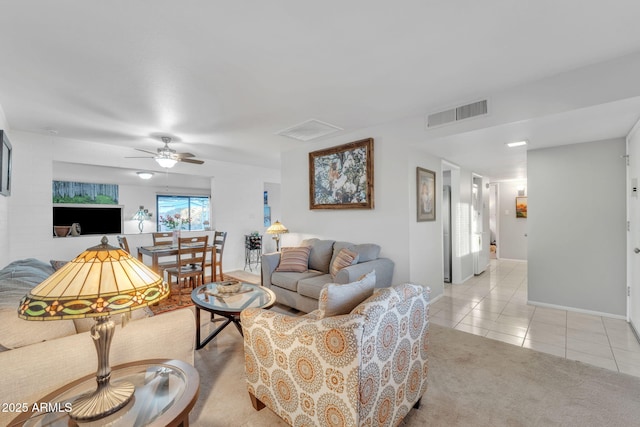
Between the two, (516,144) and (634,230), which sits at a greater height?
(516,144)

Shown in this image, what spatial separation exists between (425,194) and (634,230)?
211 centimetres

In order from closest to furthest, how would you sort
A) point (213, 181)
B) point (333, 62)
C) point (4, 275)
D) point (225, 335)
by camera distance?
point (4, 275) < point (333, 62) < point (225, 335) < point (213, 181)

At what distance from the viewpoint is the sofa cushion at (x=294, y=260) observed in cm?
383

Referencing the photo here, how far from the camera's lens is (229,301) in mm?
2592

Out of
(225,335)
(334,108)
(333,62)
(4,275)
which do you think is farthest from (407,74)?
(4,275)

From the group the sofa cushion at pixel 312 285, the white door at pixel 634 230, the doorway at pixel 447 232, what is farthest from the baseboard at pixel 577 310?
the sofa cushion at pixel 312 285

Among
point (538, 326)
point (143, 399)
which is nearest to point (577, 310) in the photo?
point (538, 326)

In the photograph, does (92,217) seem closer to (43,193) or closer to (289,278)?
(43,193)

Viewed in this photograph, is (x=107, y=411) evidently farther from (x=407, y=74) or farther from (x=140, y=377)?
(x=407, y=74)

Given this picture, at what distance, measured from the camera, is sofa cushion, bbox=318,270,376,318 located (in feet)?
5.08

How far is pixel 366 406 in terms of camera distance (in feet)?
4.32

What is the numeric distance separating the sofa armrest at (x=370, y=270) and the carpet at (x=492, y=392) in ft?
3.24

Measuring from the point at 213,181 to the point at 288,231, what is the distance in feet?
7.33

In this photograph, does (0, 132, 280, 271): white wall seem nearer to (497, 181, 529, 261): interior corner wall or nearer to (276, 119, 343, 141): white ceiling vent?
(276, 119, 343, 141): white ceiling vent
